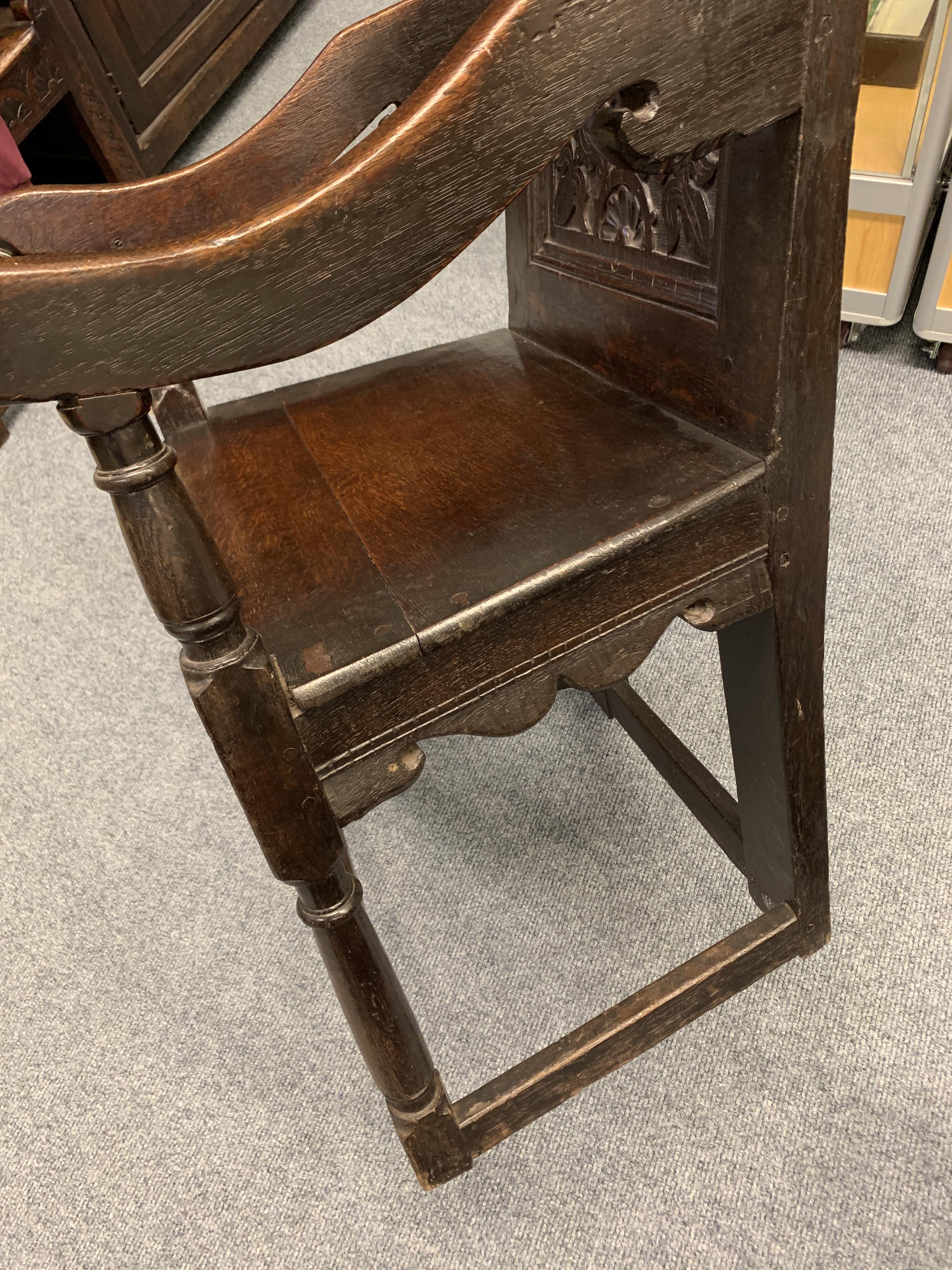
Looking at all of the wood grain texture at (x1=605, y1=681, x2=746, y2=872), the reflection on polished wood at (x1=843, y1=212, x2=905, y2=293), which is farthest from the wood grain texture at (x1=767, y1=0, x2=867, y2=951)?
the reflection on polished wood at (x1=843, y1=212, x2=905, y2=293)

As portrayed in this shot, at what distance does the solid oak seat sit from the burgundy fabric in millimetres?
1098

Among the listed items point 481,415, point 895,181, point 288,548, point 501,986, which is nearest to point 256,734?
point 288,548

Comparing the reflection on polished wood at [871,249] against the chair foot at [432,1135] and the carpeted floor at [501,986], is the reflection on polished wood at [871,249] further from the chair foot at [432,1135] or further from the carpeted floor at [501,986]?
the chair foot at [432,1135]

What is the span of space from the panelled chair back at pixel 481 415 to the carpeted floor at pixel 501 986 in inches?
4.0

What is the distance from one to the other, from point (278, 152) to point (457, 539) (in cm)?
33

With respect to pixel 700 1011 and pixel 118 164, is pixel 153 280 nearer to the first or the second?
pixel 700 1011

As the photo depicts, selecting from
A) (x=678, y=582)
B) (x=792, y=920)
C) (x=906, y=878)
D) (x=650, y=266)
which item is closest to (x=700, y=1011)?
(x=792, y=920)

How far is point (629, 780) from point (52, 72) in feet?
5.50

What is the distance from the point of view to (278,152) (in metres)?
0.65

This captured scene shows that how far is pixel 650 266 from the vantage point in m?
0.63

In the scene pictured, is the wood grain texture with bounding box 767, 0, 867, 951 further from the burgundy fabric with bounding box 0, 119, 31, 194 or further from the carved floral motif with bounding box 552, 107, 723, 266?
the burgundy fabric with bounding box 0, 119, 31, 194

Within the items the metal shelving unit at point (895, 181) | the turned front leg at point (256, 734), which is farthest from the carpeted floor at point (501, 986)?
the metal shelving unit at point (895, 181)

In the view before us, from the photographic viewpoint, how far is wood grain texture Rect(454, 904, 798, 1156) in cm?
70

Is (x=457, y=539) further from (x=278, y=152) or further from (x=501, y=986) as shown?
(x=501, y=986)
